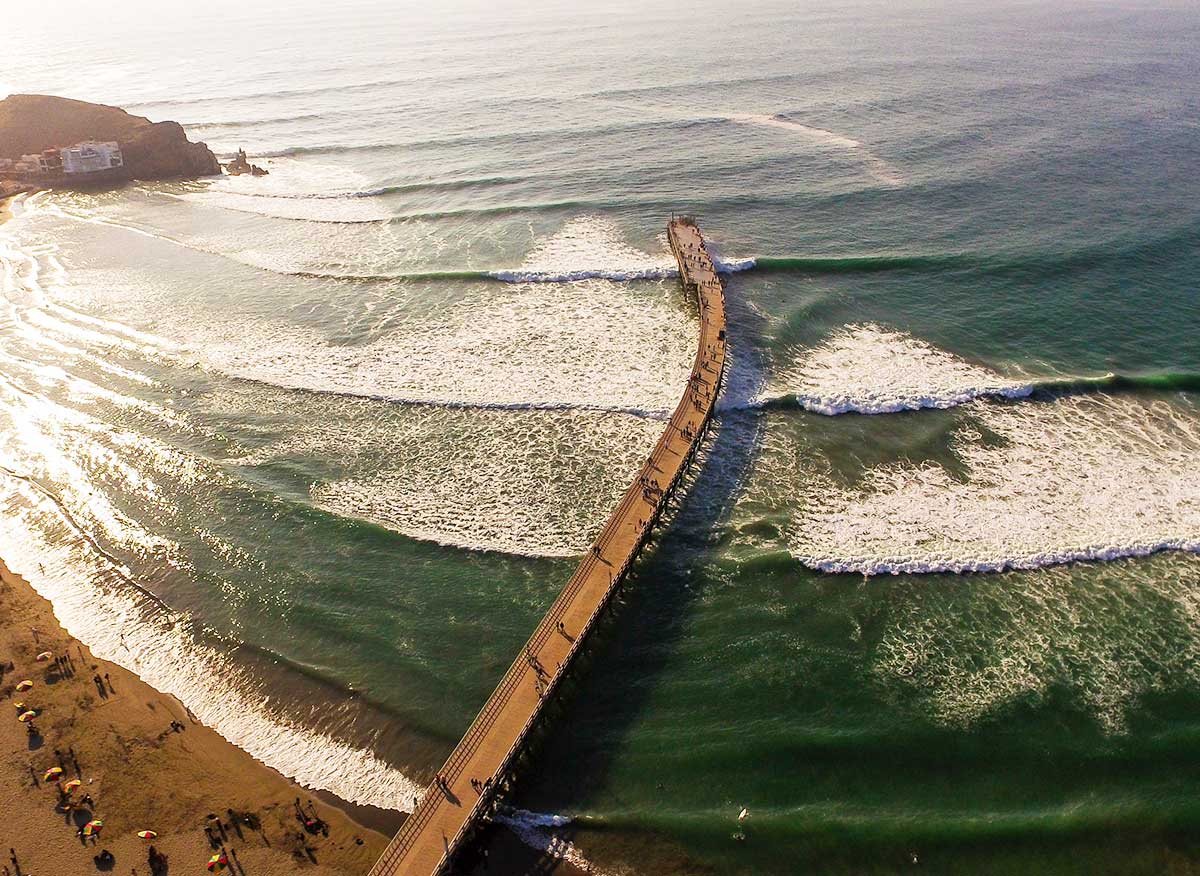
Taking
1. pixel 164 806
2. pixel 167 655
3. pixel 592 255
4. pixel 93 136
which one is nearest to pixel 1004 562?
pixel 164 806

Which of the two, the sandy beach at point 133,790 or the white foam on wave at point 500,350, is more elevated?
the white foam on wave at point 500,350

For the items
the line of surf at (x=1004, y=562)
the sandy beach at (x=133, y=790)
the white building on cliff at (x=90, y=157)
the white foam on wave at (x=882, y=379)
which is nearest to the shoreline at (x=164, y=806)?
the sandy beach at (x=133, y=790)

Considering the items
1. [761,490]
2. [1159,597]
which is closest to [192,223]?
[761,490]

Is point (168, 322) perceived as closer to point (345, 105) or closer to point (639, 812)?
point (639, 812)

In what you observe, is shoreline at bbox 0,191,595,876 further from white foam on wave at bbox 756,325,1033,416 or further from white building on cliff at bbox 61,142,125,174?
white building on cliff at bbox 61,142,125,174

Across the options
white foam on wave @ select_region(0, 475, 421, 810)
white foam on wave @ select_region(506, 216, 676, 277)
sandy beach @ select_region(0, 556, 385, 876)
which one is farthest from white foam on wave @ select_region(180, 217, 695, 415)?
sandy beach @ select_region(0, 556, 385, 876)

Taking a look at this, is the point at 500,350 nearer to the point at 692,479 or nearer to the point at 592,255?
the point at 592,255

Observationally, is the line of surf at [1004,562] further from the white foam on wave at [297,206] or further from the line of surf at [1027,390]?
the white foam on wave at [297,206]

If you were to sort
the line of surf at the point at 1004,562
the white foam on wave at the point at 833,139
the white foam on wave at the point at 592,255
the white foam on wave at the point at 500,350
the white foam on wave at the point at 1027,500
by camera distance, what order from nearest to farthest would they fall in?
the line of surf at the point at 1004,562, the white foam on wave at the point at 1027,500, the white foam on wave at the point at 500,350, the white foam on wave at the point at 592,255, the white foam on wave at the point at 833,139
